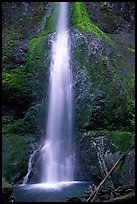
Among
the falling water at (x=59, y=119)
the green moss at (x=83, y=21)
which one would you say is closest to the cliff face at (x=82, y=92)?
the green moss at (x=83, y=21)

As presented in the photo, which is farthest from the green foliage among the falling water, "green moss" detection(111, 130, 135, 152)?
"green moss" detection(111, 130, 135, 152)

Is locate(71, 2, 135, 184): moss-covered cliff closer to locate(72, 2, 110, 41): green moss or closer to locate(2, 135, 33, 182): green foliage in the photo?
locate(72, 2, 110, 41): green moss

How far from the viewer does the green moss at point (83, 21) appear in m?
11.0

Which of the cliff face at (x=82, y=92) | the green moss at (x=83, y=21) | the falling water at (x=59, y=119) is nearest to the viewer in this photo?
the cliff face at (x=82, y=92)

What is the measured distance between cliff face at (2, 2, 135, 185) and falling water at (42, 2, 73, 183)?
8.1 inches

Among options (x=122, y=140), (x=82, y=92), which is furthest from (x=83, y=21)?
(x=122, y=140)

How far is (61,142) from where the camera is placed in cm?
958

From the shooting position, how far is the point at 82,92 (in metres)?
9.91

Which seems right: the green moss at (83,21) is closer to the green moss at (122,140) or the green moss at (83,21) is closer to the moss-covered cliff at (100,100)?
the moss-covered cliff at (100,100)

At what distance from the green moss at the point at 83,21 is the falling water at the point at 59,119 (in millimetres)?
570

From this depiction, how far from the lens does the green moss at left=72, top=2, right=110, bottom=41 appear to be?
36.1 ft

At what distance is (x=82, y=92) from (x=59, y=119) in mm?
1012

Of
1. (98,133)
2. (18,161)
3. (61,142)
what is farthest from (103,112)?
(18,161)

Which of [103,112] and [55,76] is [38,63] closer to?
[55,76]
